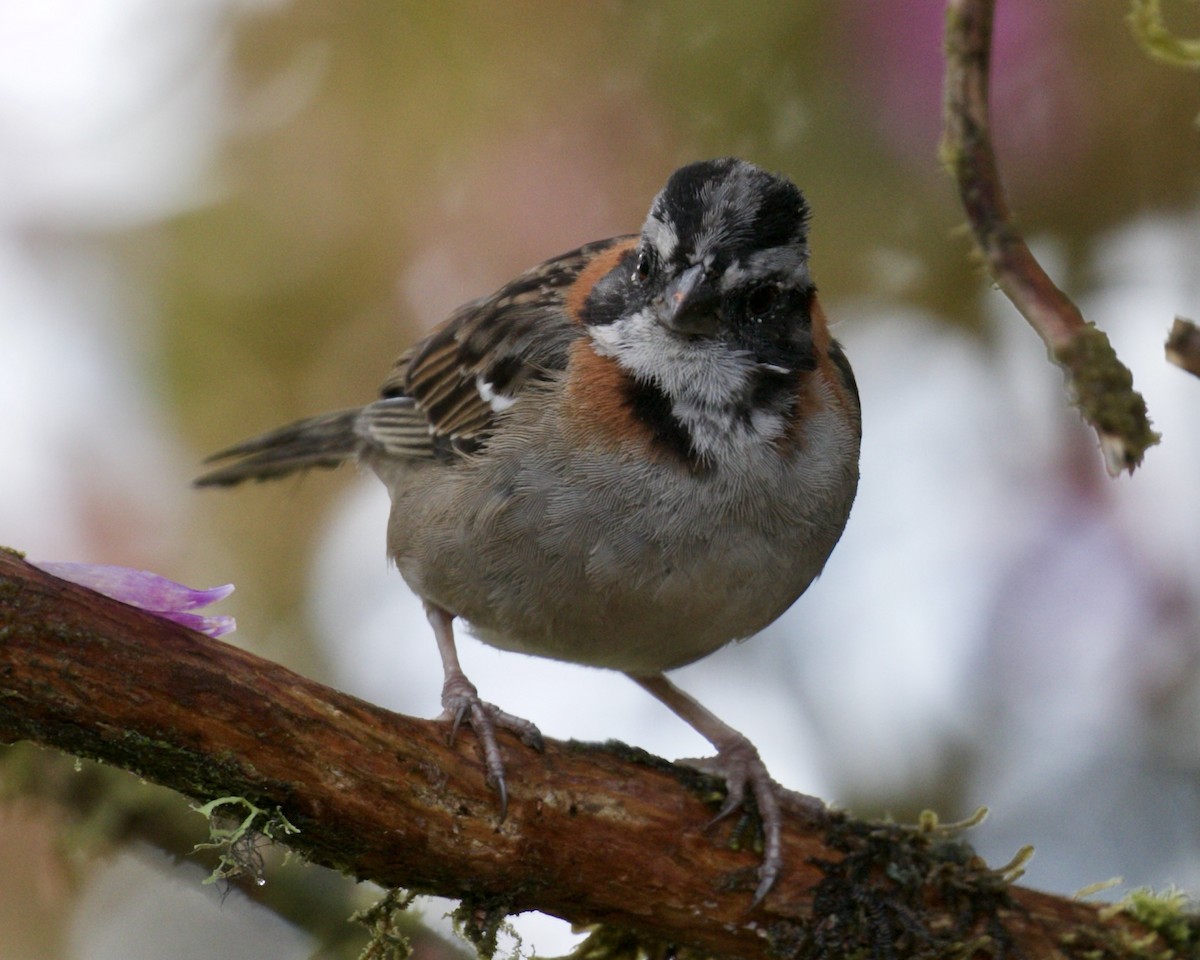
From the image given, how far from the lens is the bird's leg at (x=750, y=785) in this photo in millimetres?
3154

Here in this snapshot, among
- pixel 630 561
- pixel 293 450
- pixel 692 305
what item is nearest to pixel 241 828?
pixel 630 561

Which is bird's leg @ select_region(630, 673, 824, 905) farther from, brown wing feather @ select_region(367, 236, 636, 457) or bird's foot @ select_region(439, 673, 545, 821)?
brown wing feather @ select_region(367, 236, 636, 457)

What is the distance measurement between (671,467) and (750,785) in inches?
32.9

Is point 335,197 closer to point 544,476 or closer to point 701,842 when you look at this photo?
point 544,476

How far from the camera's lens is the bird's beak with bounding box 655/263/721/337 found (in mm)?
3357

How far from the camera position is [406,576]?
4.12 meters

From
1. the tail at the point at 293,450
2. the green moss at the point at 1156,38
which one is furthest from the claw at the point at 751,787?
the green moss at the point at 1156,38

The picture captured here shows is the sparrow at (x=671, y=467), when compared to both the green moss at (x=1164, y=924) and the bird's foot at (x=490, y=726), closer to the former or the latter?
the bird's foot at (x=490, y=726)

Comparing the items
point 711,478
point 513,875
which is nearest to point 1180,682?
point 711,478

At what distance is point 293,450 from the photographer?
4.89 meters

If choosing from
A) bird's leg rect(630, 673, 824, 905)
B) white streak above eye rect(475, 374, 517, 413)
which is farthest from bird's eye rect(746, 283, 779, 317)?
bird's leg rect(630, 673, 824, 905)

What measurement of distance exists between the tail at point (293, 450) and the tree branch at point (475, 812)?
80.9 inches

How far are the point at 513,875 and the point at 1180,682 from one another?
2.19 m

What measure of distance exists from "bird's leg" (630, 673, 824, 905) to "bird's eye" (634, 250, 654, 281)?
4.32 feet
